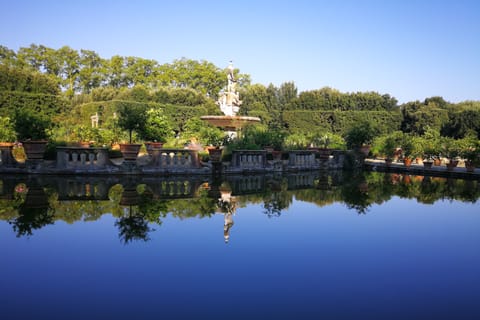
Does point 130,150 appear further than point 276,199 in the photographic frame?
Yes

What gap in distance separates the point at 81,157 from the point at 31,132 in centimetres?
181

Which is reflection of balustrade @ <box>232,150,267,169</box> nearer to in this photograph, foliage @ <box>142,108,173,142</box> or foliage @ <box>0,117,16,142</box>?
foliage @ <box>142,108,173,142</box>

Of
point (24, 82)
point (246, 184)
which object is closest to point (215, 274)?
point (246, 184)

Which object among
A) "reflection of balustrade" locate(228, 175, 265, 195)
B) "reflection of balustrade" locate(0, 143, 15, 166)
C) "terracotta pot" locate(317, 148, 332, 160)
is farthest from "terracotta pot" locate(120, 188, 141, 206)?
"terracotta pot" locate(317, 148, 332, 160)

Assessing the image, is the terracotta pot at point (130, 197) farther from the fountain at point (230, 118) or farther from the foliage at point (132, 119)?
the fountain at point (230, 118)

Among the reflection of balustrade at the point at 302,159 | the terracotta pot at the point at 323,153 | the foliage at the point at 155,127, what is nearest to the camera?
the reflection of balustrade at the point at 302,159

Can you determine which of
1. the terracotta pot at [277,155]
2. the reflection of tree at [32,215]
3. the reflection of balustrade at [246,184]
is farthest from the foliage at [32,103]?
the reflection of tree at [32,215]

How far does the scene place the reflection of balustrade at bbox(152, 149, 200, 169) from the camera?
13.3 m

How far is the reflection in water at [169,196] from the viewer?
6766 mm

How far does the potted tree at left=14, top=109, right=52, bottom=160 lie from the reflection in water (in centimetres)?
95

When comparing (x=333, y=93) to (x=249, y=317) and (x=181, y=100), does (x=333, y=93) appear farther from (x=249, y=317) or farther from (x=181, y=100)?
(x=249, y=317)

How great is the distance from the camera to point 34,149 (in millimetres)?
12367

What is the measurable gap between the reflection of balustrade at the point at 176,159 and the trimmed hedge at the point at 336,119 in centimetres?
2205

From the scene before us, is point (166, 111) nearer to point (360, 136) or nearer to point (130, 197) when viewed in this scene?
point (360, 136)
